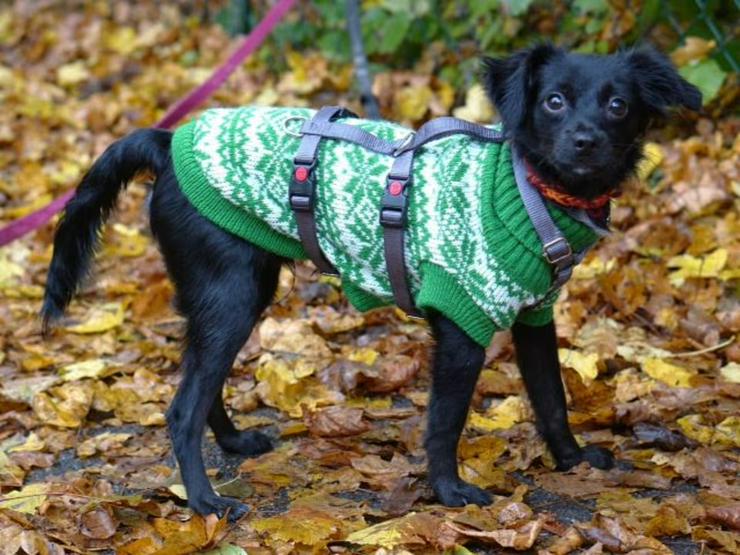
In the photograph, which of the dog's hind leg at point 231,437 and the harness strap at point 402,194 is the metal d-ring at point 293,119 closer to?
the harness strap at point 402,194

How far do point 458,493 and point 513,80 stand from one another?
4.11 feet

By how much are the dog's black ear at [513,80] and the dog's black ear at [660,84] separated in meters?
0.26

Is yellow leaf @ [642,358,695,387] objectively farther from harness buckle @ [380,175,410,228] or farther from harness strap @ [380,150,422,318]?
harness buckle @ [380,175,410,228]

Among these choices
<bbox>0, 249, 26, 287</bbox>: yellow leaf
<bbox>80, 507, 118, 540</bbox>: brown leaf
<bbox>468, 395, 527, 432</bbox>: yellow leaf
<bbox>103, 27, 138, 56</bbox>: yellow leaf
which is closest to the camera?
<bbox>80, 507, 118, 540</bbox>: brown leaf

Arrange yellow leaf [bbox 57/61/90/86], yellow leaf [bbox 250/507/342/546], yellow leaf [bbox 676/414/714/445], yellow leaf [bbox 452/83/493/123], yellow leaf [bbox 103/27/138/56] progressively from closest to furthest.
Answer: yellow leaf [bbox 250/507/342/546] < yellow leaf [bbox 676/414/714/445] < yellow leaf [bbox 452/83/493/123] < yellow leaf [bbox 57/61/90/86] < yellow leaf [bbox 103/27/138/56]

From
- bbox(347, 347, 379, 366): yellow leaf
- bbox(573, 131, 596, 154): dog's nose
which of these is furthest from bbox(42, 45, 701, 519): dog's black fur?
bbox(347, 347, 379, 366): yellow leaf

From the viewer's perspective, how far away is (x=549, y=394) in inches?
142

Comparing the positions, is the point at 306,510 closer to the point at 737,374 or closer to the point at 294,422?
the point at 294,422

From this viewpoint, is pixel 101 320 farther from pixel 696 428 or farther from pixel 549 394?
pixel 696 428

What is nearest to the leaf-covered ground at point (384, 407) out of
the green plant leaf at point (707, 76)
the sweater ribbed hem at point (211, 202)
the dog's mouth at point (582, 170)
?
the green plant leaf at point (707, 76)

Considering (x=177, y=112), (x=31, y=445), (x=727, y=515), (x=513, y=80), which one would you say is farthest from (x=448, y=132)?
(x=31, y=445)

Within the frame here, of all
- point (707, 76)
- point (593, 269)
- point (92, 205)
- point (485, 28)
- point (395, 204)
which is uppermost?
point (485, 28)

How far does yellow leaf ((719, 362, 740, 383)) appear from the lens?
4.08m

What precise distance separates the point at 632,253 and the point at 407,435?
1.82 m
